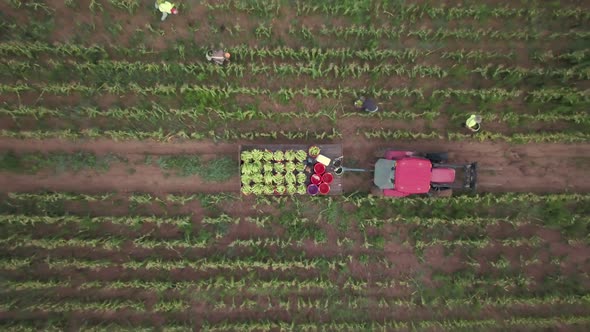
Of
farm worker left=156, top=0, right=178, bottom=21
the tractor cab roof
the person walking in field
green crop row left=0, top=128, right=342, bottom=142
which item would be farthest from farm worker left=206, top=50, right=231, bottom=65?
the person walking in field

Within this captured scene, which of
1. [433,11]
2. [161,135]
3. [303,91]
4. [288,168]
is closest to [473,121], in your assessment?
[433,11]

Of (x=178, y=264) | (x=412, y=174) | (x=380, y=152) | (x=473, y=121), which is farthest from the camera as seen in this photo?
(x=380, y=152)

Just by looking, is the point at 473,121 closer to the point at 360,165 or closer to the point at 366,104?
the point at 366,104

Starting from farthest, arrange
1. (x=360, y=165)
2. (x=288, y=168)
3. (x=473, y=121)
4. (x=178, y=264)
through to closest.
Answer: (x=360, y=165)
(x=178, y=264)
(x=473, y=121)
(x=288, y=168)

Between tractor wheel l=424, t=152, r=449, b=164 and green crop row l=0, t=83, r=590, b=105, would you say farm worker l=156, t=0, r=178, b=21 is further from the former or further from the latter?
tractor wheel l=424, t=152, r=449, b=164

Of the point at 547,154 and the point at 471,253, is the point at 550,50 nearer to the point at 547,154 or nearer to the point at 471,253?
the point at 547,154

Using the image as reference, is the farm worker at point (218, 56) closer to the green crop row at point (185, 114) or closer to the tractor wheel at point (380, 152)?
the green crop row at point (185, 114)
